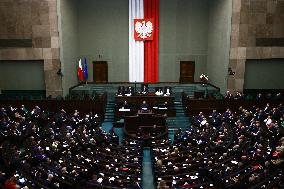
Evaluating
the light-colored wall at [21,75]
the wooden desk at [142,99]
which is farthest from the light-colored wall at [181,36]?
the light-colored wall at [21,75]

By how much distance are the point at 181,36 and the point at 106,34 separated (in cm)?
734

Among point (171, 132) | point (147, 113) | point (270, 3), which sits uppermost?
point (270, 3)

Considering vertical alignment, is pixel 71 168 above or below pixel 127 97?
below

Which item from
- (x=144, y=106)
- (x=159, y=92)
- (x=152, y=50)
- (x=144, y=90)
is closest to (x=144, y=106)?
(x=144, y=106)

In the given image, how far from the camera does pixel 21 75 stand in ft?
84.2

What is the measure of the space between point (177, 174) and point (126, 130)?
7.75 meters

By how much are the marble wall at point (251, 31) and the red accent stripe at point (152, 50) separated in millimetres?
7738

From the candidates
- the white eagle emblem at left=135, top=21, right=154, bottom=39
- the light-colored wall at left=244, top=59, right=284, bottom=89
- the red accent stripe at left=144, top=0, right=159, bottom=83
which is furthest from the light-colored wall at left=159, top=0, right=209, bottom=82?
the light-colored wall at left=244, top=59, right=284, bottom=89

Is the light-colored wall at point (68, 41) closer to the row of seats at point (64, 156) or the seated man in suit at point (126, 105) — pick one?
the seated man in suit at point (126, 105)

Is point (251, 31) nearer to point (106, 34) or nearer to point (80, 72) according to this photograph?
point (106, 34)

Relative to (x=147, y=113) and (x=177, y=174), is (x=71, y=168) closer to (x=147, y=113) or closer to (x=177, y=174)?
(x=177, y=174)

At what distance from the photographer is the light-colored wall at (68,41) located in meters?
24.2

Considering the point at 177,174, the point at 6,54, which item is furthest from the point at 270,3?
the point at 6,54

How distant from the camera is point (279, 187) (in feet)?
31.2
